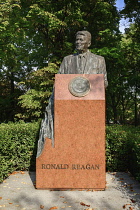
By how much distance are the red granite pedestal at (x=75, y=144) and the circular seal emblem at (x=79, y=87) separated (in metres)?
0.07

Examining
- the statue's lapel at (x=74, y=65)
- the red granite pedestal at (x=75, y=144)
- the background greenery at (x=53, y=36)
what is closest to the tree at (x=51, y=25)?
the background greenery at (x=53, y=36)

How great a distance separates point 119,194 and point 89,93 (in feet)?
6.54

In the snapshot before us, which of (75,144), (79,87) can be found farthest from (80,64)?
(75,144)

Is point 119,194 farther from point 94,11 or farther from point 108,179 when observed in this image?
point 94,11

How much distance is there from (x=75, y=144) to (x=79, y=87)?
44.4 inches

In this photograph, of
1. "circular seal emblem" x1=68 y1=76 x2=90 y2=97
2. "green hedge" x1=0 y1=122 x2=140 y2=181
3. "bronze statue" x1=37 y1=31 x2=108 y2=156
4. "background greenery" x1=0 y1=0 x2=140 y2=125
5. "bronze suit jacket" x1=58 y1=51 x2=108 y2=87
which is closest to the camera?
"circular seal emblem" x1=68 y1=76 x2=90 y2=97

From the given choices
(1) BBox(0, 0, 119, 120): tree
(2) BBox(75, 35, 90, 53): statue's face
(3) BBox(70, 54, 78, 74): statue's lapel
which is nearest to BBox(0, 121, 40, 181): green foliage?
(3) BBox(70, 54, 78, 74): statue's lapel

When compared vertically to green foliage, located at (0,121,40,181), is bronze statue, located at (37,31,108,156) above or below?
above

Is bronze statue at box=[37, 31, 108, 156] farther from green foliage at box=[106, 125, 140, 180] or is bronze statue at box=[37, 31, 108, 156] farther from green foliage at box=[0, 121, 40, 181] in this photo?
green foliage at box=[106, 125, 140, 180]

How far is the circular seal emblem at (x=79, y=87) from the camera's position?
4801 millimetres

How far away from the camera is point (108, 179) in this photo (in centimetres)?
571

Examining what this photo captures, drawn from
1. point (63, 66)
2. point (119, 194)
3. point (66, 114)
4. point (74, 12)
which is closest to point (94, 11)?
point (74, 12)

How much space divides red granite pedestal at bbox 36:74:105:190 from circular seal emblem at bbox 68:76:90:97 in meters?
0.07

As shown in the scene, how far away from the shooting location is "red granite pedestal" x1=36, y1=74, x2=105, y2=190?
4.82 m
